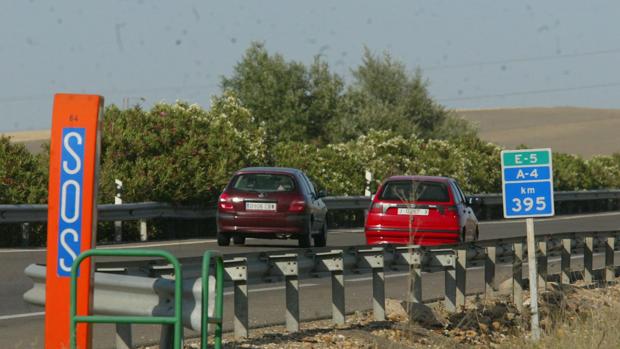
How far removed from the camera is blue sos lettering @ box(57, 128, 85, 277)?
30.9 ft

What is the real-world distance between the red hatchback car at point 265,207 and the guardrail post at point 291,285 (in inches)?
520

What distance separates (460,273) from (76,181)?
7906 millimetres

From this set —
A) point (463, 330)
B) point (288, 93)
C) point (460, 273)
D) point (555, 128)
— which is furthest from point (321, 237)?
point (555, 128)

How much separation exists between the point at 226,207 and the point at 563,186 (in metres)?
35.5

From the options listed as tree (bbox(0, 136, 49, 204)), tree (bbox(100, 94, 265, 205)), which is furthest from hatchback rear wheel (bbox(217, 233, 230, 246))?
tree (bbox(100, 94, 265, 205))

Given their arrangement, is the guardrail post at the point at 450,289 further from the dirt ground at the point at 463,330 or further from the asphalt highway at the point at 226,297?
the asphalt highway at the point at 226,297

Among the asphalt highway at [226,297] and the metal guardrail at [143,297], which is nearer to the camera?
the metal guardrail at [143,297]

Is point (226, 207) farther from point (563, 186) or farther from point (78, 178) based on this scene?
point (563, 186)

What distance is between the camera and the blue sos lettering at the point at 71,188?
943 centimetres

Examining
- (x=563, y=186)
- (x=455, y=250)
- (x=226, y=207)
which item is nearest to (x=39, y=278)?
(x=455, y=250)

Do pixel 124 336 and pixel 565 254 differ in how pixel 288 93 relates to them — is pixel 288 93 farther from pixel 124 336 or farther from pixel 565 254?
pixel 124 336

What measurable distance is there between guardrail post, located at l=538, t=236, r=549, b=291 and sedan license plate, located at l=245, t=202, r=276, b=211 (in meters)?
8.40

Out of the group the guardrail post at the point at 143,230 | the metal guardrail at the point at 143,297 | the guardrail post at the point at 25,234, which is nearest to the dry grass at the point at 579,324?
the metal guardrail at the point at 143,297

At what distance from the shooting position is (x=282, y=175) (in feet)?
89.1
